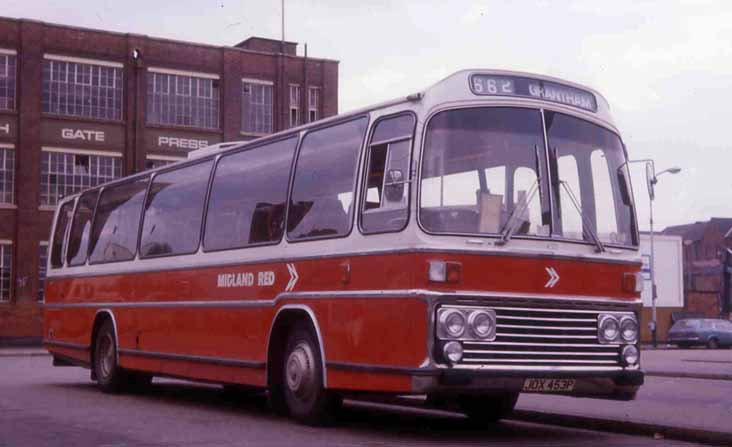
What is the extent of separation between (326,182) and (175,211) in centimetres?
444

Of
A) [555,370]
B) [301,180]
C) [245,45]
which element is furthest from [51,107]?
[555,370]

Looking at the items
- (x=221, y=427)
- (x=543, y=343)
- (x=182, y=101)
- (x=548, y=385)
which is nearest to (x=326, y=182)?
(x=221, y=427)

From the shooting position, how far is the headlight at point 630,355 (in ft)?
39.1

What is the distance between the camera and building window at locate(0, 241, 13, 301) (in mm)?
50469

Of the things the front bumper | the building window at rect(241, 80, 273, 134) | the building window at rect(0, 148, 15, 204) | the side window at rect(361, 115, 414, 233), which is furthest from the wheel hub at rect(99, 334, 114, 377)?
the building window at rect(241, 80, 273, 134)

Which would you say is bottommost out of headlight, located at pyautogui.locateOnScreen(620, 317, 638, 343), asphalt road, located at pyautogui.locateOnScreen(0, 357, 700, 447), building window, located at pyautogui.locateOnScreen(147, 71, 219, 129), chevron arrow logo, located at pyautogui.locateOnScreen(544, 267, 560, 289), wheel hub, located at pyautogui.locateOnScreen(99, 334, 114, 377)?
asphalt road, located at pyautogui.locateOnScreen(0, 357, 700, 447)

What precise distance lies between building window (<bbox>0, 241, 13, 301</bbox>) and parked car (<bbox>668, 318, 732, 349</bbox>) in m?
31.0

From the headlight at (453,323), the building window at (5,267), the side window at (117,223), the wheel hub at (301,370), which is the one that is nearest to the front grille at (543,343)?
the headlight at (453,323)

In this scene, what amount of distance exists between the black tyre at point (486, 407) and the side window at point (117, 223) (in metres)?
6.66

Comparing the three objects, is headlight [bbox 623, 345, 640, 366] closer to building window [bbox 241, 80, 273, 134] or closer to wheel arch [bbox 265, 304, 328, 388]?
wheel arch [bbox 265, 304, 328, 388]

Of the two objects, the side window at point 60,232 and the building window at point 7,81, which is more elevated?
the building window at point 7,81

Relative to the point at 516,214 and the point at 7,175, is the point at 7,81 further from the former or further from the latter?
the point at 516,214

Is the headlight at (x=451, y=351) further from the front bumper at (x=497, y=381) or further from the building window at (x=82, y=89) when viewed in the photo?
the building window at (x=82, y=89)

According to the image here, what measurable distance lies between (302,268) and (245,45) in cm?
4838
